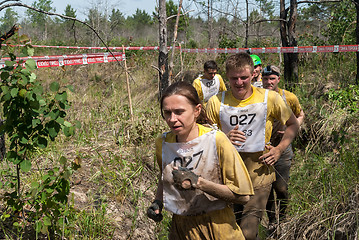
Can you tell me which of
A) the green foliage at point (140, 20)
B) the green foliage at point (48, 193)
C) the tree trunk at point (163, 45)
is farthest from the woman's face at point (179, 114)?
the green foliage at point (140, 20)

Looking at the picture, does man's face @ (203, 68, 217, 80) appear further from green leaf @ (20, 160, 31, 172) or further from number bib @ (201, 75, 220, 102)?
green leaf @ (20, 160, 31, 172)

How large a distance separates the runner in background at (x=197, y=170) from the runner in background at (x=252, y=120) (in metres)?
0.90

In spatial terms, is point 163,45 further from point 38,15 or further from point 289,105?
point 38,15

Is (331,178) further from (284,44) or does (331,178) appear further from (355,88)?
(284,44)

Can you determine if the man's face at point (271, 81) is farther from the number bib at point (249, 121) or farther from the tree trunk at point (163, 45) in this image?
the tree trunk at point (163, 45)

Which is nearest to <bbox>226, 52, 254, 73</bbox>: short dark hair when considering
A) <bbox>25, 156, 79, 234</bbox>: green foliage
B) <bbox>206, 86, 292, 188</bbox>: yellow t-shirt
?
<bbox>206, 86, 292, 188</bbox>: yellow t-shirt

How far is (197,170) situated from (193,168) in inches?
1.0

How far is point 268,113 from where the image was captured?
9.74 ft

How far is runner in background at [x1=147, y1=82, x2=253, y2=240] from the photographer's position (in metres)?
1.92

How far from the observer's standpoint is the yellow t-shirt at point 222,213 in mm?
1915

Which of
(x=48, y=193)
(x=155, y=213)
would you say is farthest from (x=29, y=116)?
(x=155, y=213)

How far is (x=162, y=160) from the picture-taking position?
2.10 metres

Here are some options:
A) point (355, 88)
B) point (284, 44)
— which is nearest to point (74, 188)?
point (355, 88)

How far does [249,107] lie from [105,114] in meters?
3.99
